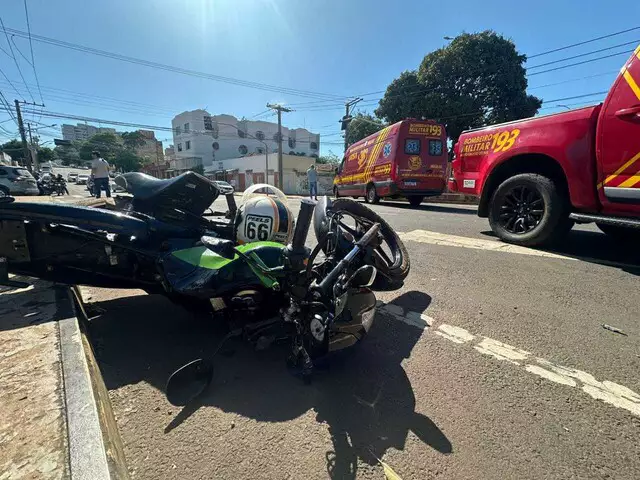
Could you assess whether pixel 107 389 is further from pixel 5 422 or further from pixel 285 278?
pixel 285 278

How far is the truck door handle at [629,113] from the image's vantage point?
3.51 m

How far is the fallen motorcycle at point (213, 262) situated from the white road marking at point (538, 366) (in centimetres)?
46

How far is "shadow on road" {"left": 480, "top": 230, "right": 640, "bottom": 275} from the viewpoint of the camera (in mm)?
4016

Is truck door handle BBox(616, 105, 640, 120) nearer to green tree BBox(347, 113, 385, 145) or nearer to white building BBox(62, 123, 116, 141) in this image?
green tree BBox(347, 113, 385, 145)

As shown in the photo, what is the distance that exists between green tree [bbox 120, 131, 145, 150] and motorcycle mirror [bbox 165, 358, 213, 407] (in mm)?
96214

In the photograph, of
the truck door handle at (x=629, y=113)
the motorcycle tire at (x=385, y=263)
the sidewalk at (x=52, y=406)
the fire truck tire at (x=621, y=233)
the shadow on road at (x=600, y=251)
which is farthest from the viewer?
the fire truck tire at (x=621, y=233)

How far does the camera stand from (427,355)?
2244 millimetres

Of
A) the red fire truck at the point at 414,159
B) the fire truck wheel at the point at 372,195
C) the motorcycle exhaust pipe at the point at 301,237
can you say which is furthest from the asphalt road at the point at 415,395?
the fire truck wheel at the point at 372,195

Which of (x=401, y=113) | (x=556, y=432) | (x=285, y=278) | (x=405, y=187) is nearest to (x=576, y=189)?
(x=556, y=432)

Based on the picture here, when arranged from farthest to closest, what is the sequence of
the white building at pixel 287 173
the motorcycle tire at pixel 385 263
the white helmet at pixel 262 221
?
the white building at pixel 287 173 → the white helmet at pixel 262 221 → the motorcycle tire at pixel 385 263

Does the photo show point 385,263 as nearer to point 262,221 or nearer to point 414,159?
point 262,221

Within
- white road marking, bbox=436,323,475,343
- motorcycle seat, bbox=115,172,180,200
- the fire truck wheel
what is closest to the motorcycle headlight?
white road marking, bbox=436,323,475,343

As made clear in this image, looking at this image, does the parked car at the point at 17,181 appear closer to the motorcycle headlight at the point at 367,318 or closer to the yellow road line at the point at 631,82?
the motorcycle headlight at the point at 367,318

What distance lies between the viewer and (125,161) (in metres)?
64.9
